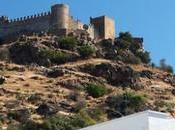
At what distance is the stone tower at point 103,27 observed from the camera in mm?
81625

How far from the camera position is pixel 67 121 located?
184ft

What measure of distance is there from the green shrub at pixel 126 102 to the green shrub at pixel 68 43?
34.8 feet

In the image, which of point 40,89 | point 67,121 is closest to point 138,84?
point 40,89

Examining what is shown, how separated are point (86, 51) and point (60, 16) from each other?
8191mm

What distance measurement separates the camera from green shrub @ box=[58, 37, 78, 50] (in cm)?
7338

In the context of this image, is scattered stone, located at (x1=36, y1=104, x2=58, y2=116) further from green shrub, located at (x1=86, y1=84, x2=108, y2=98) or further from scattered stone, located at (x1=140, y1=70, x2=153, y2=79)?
scattered stone, located at (x1=140, y1=70, x2=153, y2=79)

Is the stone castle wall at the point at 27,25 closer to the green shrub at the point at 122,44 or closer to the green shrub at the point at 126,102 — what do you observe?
the green shrub at the point at 122,44

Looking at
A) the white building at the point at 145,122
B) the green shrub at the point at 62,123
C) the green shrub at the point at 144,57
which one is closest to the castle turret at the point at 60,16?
the green shrub at the point at 144,57

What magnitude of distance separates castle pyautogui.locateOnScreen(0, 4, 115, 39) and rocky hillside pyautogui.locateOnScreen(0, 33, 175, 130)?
91.1 inches

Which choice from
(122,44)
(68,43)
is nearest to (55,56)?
(68,43)

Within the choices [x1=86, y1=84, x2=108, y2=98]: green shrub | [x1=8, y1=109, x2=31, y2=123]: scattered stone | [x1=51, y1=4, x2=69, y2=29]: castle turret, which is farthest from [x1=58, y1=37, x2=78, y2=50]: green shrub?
[x1=8, y1=109, x2=31, y2=123]: scattered stone

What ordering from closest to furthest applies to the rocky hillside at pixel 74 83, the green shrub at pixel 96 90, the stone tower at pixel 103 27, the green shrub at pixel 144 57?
the rocky hillside at pixel 74 83
the green shrub at pixel 96 90
the green shrub at pixel 144 57
the stone tower at pixel 103 27

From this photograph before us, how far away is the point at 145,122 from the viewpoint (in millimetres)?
18891

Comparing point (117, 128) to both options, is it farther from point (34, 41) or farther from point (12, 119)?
point (34, 41)
